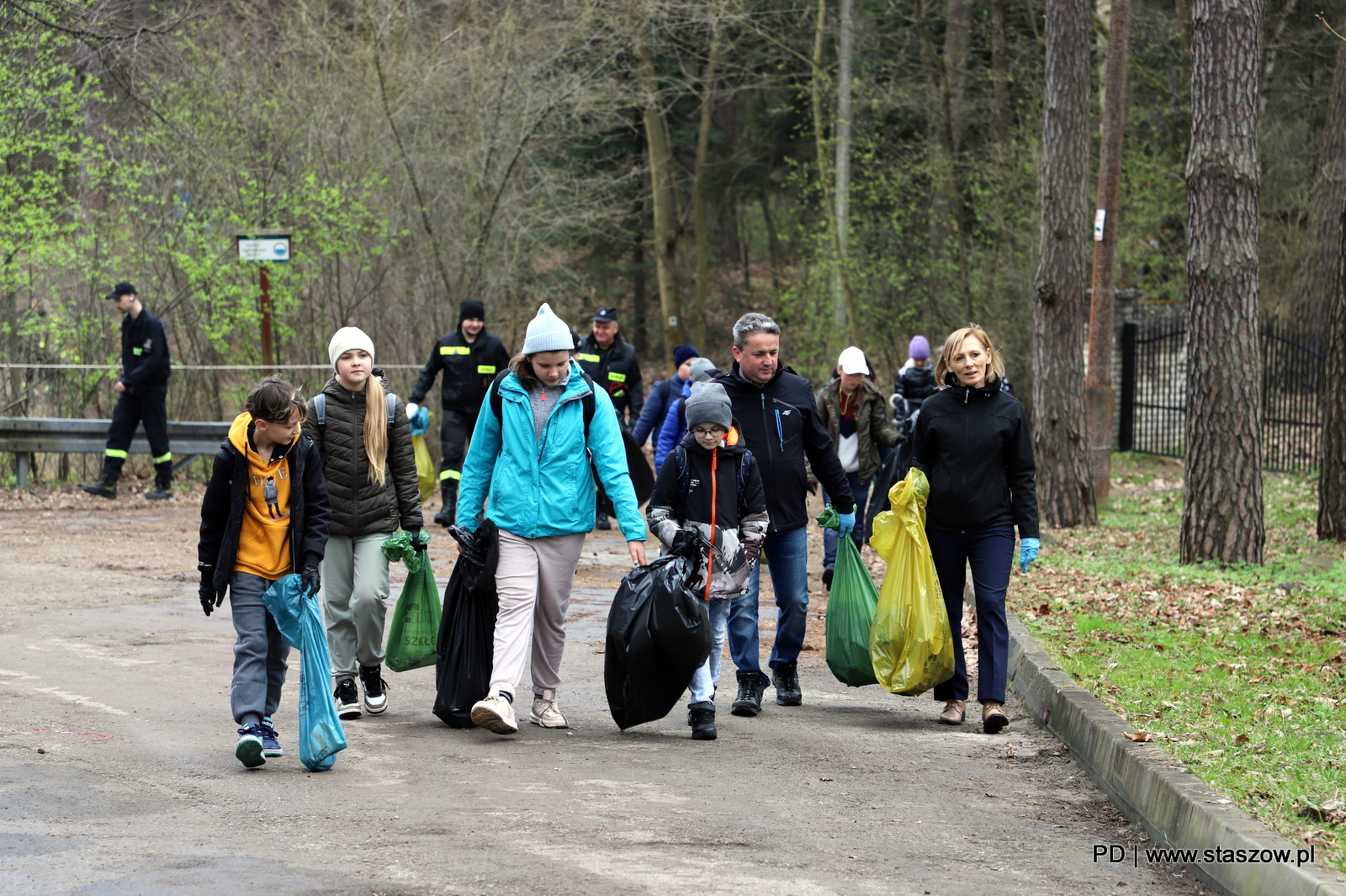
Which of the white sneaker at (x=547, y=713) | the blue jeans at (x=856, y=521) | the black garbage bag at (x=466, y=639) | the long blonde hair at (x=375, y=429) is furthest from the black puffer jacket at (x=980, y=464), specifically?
the blue jeans at (x=856, y=521)

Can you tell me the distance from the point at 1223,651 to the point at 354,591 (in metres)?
5.06

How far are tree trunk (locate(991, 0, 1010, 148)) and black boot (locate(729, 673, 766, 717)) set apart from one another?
20990mm

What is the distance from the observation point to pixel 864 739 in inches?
287

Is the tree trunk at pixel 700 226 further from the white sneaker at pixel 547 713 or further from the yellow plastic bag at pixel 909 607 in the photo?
the white sneaker at pixel 547 713

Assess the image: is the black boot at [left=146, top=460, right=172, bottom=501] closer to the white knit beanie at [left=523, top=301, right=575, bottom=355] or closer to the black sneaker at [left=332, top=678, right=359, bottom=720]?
the black sneaker at [left=332, top=678, right=359, bottom=720]

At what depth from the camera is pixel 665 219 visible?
114ft

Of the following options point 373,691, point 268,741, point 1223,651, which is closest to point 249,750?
point 268,741

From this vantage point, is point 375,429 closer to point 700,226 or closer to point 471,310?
point 471,310

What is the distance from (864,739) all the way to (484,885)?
10.1ft

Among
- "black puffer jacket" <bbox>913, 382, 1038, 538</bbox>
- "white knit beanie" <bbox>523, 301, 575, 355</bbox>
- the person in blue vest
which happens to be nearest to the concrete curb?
"black puffer jacket" <bbox>913, 382, 1038, 538</bbox>

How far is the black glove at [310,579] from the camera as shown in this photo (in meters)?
6.33

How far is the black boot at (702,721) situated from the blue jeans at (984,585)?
132cm

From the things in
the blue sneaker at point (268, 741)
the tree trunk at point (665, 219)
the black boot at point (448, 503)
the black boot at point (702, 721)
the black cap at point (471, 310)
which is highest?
the tree trunk at point (665, 219)

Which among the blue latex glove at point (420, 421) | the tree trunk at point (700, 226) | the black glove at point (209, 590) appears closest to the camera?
the black glove at point (209, 590)
